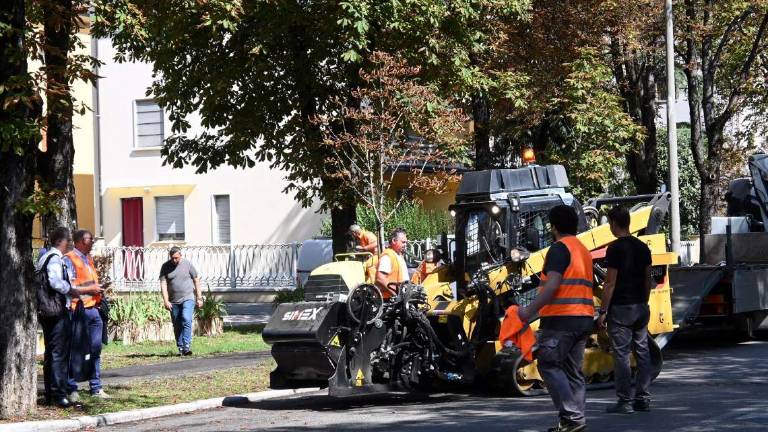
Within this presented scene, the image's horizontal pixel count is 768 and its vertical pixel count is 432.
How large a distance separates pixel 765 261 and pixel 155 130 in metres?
23.0

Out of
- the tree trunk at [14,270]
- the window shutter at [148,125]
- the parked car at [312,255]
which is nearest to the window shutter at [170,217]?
the window shutter at [148,125]

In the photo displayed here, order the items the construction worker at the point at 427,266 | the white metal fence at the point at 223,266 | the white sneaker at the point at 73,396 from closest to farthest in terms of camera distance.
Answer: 1. the white sneaker at the point at 73,396
2. the construction worker at the point at 427,266
3. the white metal fence at the point at 223,266

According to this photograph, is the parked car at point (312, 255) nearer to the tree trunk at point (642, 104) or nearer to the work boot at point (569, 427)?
the tree trunk at point (642, 104)

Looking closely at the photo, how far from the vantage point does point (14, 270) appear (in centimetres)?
1248

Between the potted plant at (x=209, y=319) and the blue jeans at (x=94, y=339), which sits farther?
the potted plant at (x=209, y=319)

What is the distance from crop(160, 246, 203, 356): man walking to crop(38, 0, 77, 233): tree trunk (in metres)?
1.74

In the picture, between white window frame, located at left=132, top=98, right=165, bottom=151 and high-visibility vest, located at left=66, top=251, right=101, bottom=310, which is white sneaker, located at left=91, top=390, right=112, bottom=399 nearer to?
high-visibility vest, located at left=66, top=251, right=101, bottom=310

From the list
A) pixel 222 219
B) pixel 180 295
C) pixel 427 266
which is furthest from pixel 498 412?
pixel 222 219

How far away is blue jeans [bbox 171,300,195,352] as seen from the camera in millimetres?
19000

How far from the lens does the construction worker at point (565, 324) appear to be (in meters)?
9.64

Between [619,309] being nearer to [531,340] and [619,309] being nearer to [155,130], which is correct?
[531,340]

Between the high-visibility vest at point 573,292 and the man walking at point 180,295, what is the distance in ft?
33.5

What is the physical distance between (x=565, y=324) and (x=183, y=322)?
34.1ft

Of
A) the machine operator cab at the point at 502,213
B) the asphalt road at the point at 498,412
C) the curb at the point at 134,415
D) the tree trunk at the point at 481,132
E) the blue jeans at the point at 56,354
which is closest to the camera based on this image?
→ the asphalt road at the point at 498,412
